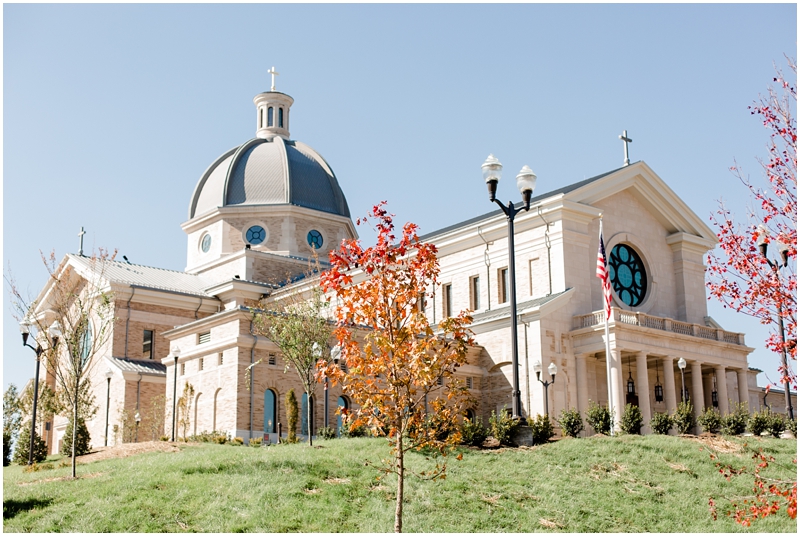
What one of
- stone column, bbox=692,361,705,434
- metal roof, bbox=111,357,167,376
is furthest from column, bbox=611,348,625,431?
metal roof, bbox=111,357,167,376

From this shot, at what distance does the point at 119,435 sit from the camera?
40031mm

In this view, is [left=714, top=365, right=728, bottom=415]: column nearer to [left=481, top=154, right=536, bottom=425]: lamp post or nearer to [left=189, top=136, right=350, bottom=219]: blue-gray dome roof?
[left=481, top=154, right=536, bottom=425]: lamp post

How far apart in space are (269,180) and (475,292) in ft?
57.5

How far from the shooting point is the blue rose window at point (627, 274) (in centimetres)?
4094

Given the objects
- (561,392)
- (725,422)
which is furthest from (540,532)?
(561,392)

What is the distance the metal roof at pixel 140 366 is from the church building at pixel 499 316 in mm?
151

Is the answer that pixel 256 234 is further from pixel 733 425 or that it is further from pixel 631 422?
pixel 733 425

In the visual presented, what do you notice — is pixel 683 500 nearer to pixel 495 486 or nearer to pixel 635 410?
pixel 495 486

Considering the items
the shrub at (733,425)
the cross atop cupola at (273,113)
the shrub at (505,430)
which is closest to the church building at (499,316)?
the shrub at (733,425)

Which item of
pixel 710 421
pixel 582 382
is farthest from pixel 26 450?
pixel 710 421

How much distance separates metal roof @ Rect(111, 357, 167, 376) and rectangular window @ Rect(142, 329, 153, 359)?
629mm

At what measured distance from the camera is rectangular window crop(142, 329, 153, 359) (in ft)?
152

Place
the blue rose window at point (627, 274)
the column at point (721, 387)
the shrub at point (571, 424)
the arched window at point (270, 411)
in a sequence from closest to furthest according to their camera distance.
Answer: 1. the shrub at point (571, 424)
2. the arched window at point (270, 411)
3. the column at point (721, 387)
4. the blue rose window at point (627, 274)

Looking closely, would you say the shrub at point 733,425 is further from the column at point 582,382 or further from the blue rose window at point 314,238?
the blue rose window at point 314,238
